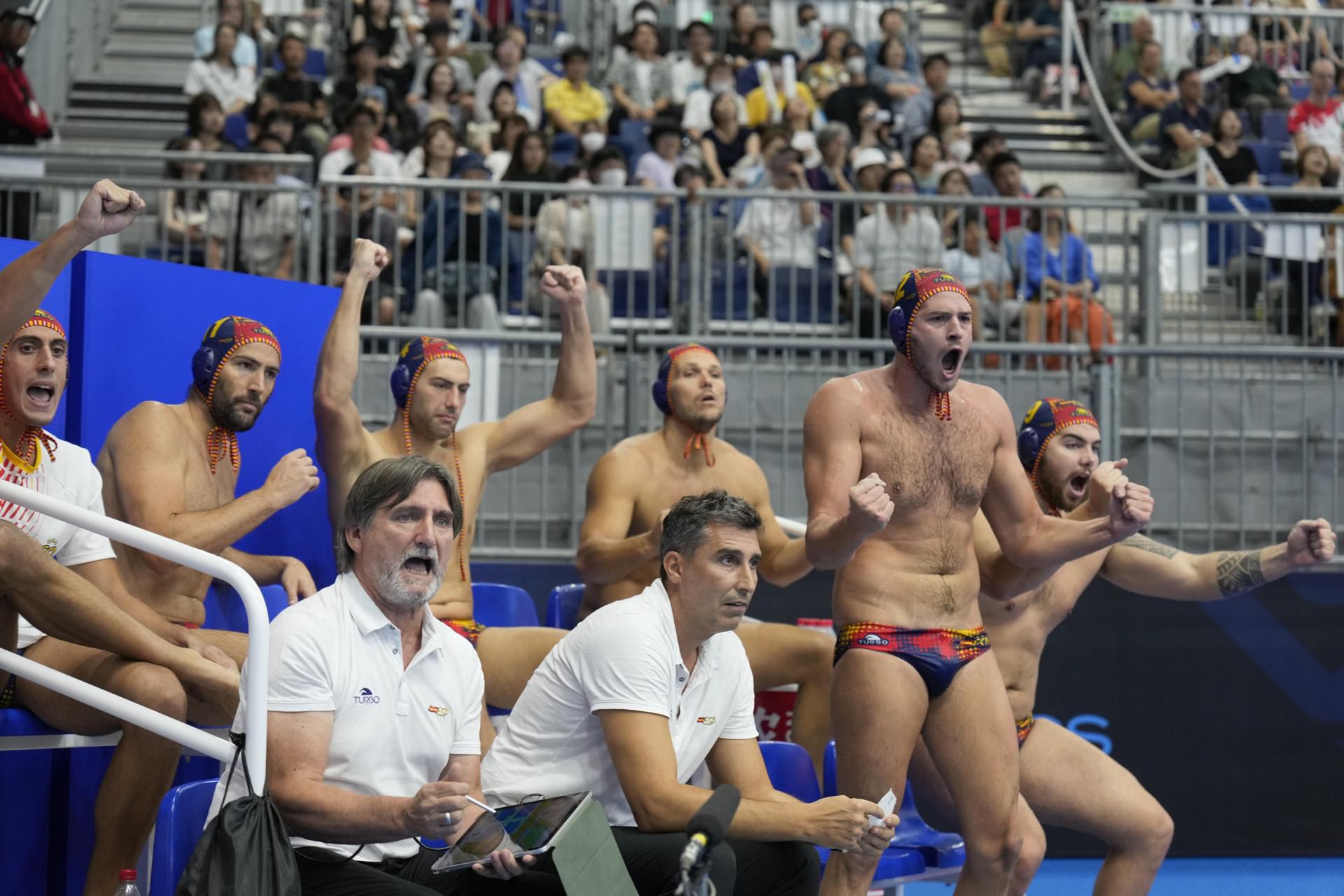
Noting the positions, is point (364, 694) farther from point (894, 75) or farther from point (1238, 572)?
point (894, 75)

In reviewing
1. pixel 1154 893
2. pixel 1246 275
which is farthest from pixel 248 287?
pixel 1246 275

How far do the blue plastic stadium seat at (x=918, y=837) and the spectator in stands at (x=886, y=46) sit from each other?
28.7ft

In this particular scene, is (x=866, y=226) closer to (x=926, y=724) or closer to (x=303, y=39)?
(x=926, y=724)

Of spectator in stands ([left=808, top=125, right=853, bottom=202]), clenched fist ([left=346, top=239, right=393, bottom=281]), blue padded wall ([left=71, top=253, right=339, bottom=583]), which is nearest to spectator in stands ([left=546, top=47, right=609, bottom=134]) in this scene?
spectator in stands ([left=808, top=125, right=853, bottom=202])

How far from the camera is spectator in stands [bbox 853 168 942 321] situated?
8469 millimetres

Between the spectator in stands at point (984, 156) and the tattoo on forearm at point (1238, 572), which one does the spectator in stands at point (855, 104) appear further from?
the tattoo on forearm at point (1238, 572)

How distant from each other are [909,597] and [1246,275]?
4.72 metres

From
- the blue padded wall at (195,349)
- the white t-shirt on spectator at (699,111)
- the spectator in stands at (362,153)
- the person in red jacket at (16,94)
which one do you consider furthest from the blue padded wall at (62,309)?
the white t-shirt on spectator at (699,111)

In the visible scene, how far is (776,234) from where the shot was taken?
852 centimetres

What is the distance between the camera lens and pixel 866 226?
848 cm

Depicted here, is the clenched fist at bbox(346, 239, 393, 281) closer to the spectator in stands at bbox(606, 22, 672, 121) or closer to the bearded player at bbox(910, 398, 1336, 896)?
the bearded player at bbox(910, 398, 1336, 896)

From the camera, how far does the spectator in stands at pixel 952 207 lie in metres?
8.51

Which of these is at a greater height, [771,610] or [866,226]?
[866,226]

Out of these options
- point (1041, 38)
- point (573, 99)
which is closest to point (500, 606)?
point (573, 99)
